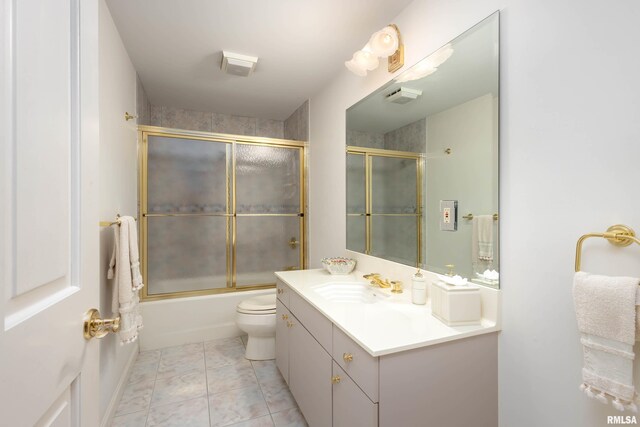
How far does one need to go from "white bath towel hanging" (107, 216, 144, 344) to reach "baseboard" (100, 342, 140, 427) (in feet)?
1.39

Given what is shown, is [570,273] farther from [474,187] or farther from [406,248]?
[406,248]

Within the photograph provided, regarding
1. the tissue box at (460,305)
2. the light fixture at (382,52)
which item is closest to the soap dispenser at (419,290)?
the tissue box at (460,305)

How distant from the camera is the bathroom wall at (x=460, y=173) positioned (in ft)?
3.98

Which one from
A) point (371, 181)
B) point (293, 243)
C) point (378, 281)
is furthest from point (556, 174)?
point (293, 243)

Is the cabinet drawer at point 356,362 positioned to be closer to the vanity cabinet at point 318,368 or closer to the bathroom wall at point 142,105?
the vanity cabinet at point 318,368

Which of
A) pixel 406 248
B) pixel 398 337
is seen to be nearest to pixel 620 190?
pixel 398 337

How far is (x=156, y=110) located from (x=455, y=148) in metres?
3.12

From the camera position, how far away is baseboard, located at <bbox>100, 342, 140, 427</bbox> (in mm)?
1560

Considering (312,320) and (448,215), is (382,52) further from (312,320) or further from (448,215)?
(312,320)

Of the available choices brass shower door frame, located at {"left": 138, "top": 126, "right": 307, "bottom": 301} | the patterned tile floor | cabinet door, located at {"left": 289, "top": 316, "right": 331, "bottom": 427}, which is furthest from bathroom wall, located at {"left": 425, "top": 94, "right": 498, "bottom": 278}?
brass shower door frame, located at {"left": 138, "top": 126, "right": 307, "bottom": 301}

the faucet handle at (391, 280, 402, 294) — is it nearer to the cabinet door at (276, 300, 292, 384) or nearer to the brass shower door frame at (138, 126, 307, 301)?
the cabinet door at (276, 300, 292, 384)

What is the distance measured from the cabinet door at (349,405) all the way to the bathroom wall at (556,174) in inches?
22.4

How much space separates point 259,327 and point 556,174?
2.08m

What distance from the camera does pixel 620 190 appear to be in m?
0.83
